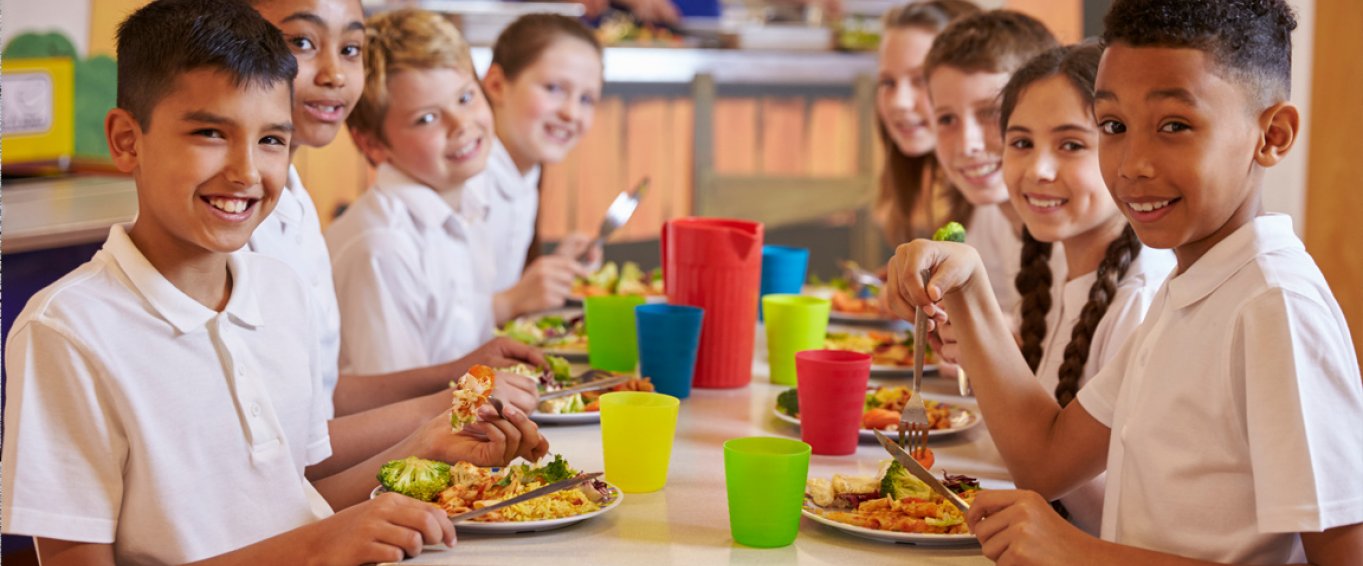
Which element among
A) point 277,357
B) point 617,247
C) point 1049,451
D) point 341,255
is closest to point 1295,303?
point 1049,451

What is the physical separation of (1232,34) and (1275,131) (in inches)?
4.2

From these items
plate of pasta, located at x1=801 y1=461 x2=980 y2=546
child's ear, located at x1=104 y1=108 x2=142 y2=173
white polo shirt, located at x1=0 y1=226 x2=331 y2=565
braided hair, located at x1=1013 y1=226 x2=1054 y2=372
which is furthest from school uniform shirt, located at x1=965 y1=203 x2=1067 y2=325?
child's ear, located at x1=104 y1=108 x2=142 y2=173

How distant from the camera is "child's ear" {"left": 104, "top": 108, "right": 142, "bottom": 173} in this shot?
141 centimetres

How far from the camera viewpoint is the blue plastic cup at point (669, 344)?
1996 millimetres

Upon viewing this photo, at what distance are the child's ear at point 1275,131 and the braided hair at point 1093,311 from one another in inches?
22.1

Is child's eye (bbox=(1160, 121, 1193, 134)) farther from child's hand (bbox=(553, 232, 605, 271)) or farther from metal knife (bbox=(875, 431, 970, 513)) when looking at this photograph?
child's hand (bbox=(553, 232, 605, 271))

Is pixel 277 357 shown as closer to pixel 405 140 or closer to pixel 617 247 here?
pixel 405 140

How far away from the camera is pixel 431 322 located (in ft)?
8.38

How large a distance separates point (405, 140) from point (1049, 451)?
1.55 m

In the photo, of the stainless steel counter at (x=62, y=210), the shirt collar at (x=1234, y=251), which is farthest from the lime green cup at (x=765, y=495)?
the stainless steel counter at (x=62, y=210)

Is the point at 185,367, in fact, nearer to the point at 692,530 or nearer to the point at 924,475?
the point at 692,530

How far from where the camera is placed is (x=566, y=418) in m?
1.81

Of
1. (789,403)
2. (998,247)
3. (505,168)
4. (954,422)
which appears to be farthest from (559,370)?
(505,168)

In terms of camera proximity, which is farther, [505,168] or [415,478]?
[505,168]
